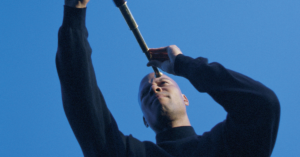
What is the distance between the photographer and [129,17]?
6.52 ft

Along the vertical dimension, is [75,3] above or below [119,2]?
below

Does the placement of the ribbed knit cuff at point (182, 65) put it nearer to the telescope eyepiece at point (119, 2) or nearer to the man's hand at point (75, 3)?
the telescope eyepiece at point (119, 2)

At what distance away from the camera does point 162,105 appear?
2703 mm

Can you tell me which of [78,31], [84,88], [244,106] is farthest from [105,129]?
[244,106]

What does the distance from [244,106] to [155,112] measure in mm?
1323

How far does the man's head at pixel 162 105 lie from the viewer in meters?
2.70

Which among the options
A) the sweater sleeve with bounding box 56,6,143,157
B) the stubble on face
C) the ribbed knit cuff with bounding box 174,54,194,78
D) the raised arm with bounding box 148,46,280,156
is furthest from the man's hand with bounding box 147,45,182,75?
the sweater sleeve with bounding box 56,6,143,157

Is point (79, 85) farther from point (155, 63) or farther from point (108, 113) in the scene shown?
point (155, 63)

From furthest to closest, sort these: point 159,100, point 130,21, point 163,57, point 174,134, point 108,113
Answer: point 159,100 < point 174,134 < point 163,57 < point 130,21 < point 108,113

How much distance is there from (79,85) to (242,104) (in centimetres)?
115

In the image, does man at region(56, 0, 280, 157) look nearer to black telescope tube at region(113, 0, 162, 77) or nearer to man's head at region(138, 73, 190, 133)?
black telescope tube at region(113, 0, 162, 77)

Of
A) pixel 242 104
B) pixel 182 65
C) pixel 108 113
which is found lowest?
pixel 242 104

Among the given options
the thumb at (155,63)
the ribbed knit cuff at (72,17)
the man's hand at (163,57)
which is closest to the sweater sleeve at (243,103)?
the man's hand at (163,57)

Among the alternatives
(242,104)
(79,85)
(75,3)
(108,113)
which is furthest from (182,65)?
(75,3)
